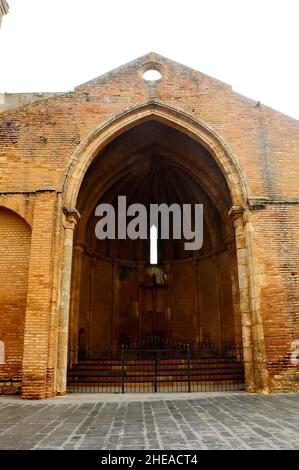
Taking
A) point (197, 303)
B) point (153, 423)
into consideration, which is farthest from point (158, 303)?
point (153, 423)

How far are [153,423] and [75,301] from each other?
8.94m

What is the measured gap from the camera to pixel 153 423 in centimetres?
532

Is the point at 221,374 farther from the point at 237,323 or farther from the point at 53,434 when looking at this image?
the point at 53,434

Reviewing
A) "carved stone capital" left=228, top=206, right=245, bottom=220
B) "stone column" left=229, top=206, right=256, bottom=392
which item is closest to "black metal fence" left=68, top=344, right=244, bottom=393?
"stone column" left=229, top=206, right=256, bottom=392

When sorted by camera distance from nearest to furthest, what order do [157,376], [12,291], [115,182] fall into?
[12,291] < [157,376] < [115,182]

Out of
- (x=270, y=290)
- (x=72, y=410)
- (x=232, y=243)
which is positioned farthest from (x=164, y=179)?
(x=72, y=410)

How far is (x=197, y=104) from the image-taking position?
11.3 m

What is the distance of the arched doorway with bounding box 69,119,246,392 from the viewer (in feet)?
45.1

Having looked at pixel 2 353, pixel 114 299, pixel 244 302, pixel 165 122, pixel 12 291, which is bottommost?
pixel 2 353

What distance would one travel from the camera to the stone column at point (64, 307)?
907cm

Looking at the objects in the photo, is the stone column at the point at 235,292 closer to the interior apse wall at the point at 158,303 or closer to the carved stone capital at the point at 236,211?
the interior apse wall at the point at 158,303

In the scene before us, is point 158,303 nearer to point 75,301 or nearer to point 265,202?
point 75,301

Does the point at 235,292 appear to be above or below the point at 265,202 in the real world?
below
